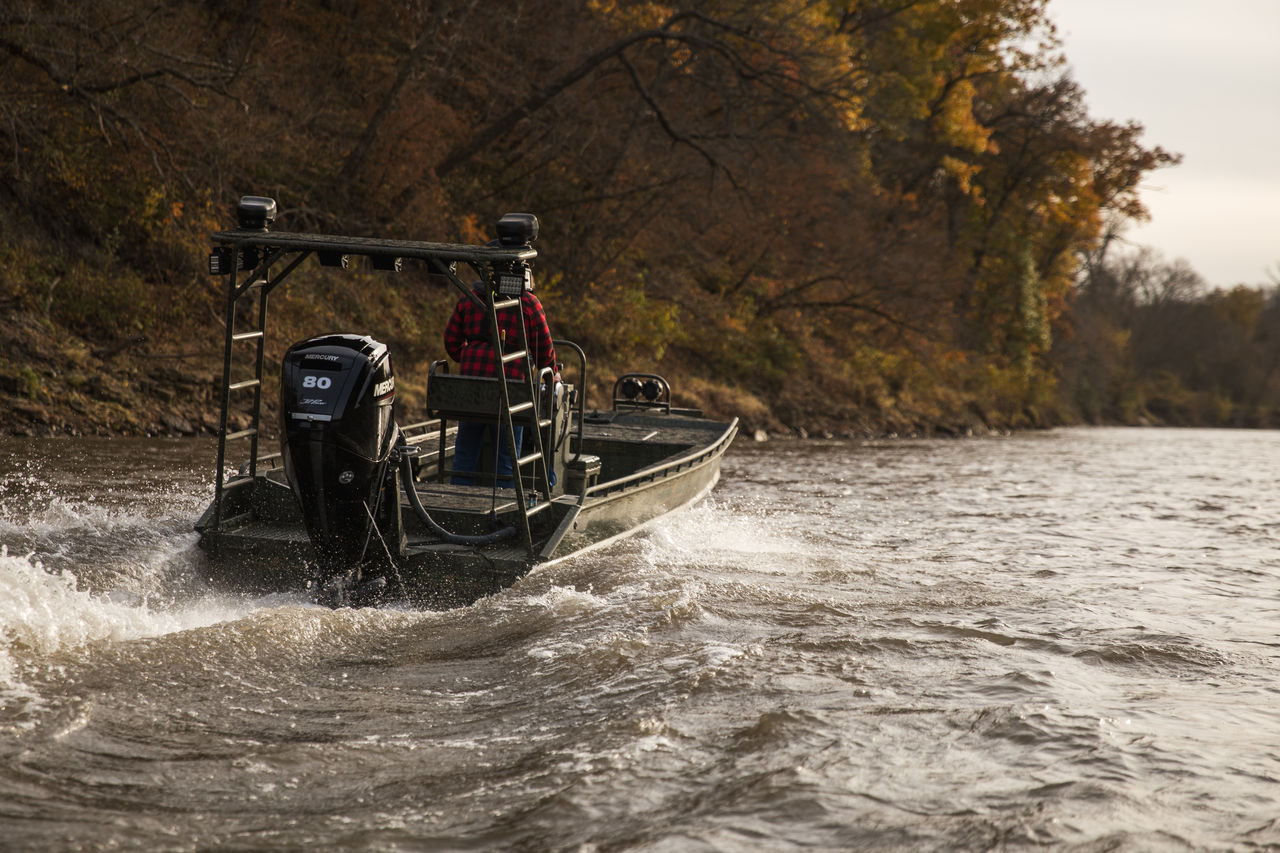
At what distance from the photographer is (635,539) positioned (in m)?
8.81

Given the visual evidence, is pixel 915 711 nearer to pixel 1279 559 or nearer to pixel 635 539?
pixel 635 539

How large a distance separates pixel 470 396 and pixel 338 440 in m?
1.21

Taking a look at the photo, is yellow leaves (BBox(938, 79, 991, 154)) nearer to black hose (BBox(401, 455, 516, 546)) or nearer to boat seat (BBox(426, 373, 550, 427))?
boat seat (BBox(426, 373, 550, 427))

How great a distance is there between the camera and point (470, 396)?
6.91m

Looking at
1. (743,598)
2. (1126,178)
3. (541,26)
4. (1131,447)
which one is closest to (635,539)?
(743,598)

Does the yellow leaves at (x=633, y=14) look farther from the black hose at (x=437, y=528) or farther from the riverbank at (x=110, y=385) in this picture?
the black hose at (x=437, y=528)

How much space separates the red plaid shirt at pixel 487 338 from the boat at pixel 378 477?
19 cm

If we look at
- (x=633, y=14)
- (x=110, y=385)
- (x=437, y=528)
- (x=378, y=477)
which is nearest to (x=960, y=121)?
(x=633, y=14)

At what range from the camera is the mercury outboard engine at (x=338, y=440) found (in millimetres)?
5832

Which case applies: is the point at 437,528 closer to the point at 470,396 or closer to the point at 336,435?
the point at 470,396

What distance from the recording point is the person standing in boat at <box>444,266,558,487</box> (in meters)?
7.56

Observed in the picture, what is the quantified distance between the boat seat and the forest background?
25.4 feet

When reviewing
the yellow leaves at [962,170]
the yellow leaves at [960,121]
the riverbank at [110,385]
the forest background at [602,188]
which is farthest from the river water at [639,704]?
the yellow leaves at [962,170]

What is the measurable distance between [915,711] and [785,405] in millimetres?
19547
